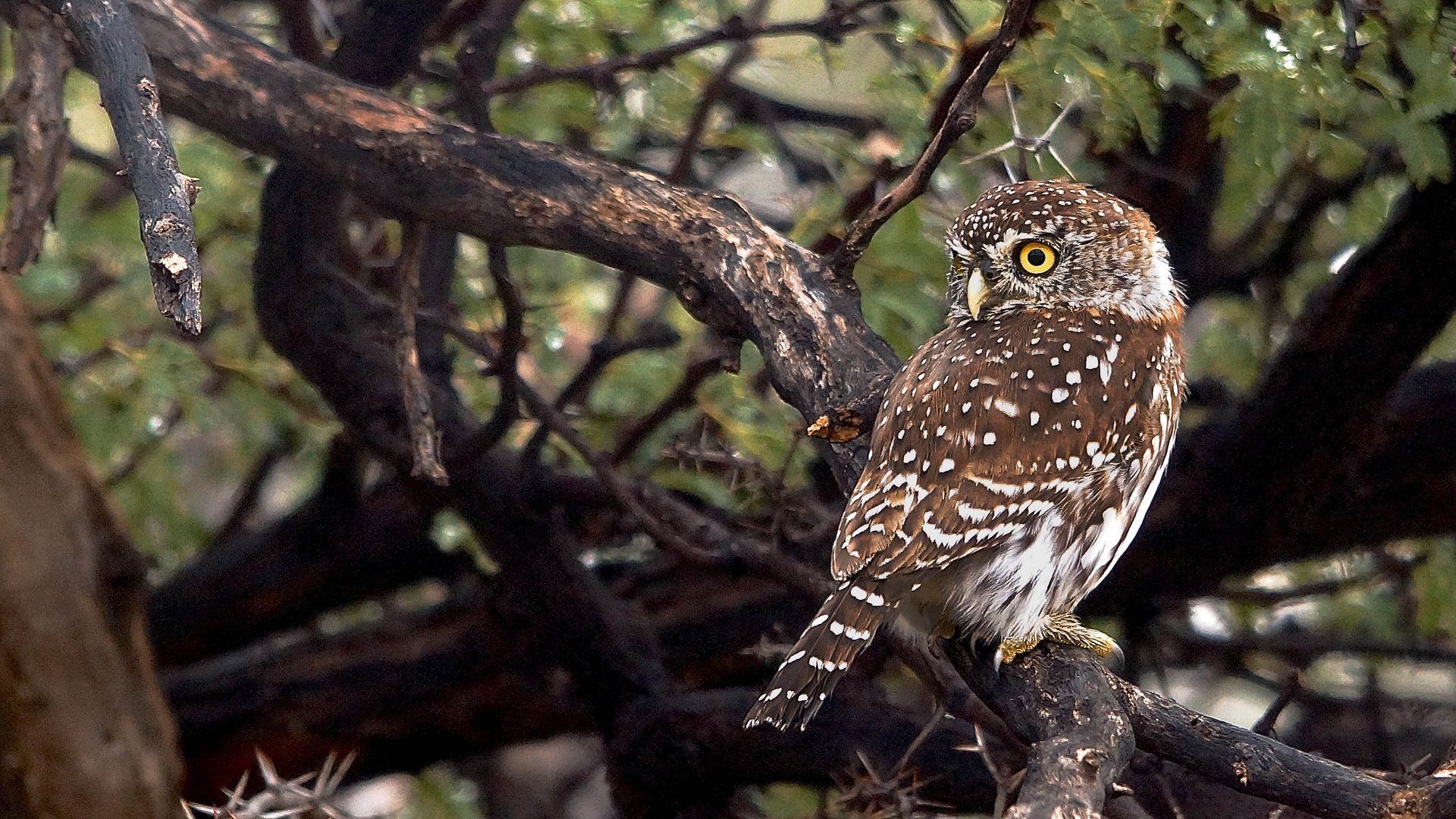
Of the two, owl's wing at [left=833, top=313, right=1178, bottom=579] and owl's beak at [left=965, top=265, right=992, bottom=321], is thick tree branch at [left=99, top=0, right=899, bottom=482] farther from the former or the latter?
owl's beak at [left=965, top=265, right=992, bottom=321]

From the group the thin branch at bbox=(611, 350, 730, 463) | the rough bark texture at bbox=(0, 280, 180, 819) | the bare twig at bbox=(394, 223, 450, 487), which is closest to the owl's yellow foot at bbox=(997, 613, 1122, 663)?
the thin branch at bbox=(611, 350, 730, 463)

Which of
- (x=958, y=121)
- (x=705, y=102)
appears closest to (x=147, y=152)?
(x=958, y=121)

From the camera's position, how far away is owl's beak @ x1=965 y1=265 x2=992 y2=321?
295 cm

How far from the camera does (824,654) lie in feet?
7.72

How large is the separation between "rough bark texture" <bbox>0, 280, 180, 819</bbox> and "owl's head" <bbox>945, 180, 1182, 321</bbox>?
2.08 metres

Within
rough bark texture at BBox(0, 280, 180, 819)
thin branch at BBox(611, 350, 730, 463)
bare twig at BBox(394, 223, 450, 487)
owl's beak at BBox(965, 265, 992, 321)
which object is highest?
owl's beak at BBox(965, 265, 992, 321)

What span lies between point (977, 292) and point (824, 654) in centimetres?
95

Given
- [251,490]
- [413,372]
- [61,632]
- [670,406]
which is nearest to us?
[413,372]

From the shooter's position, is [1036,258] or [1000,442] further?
[1036,258]

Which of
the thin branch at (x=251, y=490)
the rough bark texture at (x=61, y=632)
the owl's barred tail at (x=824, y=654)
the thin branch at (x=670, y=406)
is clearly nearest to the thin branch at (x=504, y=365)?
the thin branch at (x=670, y=406)

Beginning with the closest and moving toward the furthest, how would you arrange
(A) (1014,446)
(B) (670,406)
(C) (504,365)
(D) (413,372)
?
1. (A) (1014,446)
2. (D) (413,372)
3. (C) (504,365)
4. (B) (670,406)

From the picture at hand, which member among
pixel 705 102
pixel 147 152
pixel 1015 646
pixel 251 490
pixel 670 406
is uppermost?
pixel 147 152

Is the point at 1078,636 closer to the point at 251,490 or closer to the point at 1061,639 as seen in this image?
the point at 1061,639

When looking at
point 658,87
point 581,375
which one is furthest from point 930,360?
point 658,87
